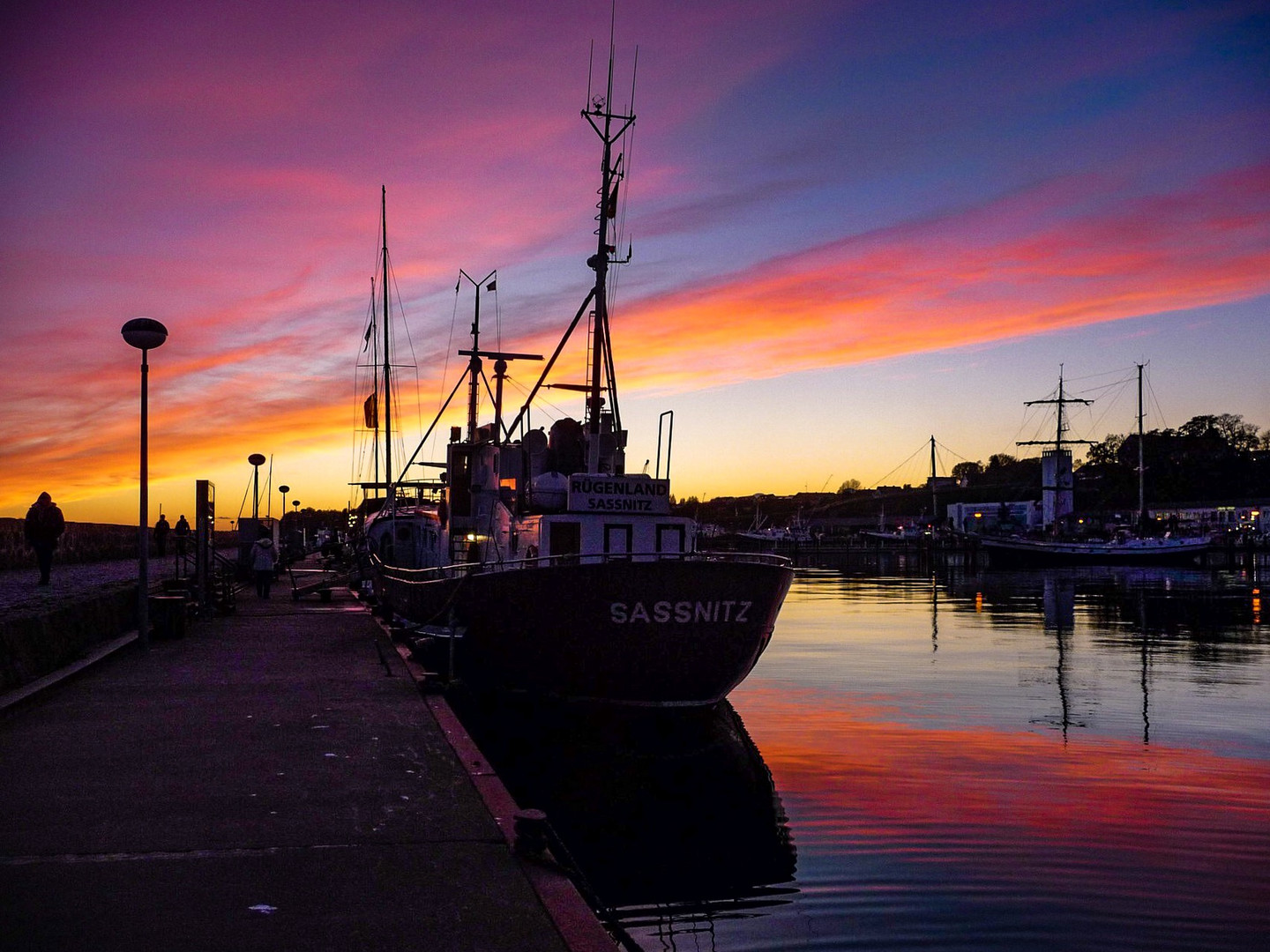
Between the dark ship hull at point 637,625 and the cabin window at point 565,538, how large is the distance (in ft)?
5.19

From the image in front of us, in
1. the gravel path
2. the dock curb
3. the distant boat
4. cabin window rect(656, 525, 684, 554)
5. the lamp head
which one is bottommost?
the distant boat

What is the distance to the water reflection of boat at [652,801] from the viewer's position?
8.77 m

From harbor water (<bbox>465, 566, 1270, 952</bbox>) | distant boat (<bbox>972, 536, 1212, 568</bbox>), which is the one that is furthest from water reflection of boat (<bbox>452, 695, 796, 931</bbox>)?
distant boat (<bbox>972, 536, 1212, 568</bbox>)

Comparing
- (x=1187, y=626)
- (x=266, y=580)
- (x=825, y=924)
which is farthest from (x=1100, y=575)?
(x=825, y=924)

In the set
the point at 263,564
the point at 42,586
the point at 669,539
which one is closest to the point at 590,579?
the point at 669,539

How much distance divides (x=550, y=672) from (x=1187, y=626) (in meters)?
27.1

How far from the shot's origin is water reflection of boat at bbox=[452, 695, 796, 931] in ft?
28.8

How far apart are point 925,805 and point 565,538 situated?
7.91 meters

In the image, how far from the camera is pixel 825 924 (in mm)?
7953

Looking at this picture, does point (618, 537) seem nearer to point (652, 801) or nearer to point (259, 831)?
point (652, 801)

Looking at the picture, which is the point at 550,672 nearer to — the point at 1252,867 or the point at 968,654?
the point at 1252,867

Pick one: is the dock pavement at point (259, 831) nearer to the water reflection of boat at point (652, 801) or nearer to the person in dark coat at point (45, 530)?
the water reflection of boat at point (652, 801)

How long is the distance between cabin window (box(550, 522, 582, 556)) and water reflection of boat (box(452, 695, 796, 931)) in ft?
8.51

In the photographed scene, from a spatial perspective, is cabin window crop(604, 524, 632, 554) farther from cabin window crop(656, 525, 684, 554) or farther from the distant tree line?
the distant tree line
